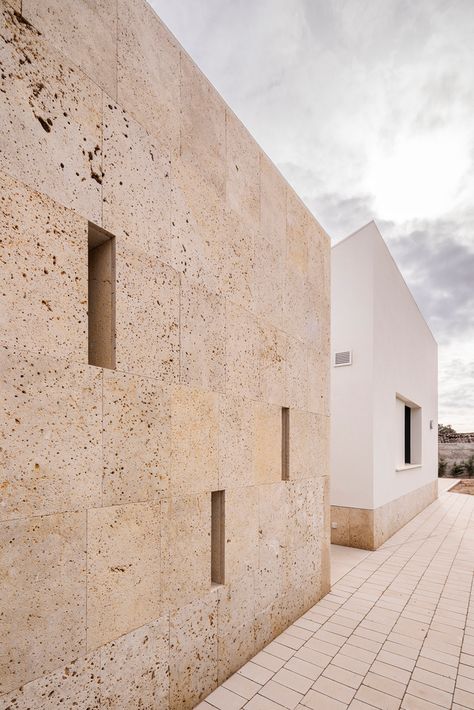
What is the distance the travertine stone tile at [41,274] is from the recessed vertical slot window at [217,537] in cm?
154

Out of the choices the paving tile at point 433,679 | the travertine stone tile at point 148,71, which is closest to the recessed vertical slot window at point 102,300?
the travertine stone tile at point 148,71

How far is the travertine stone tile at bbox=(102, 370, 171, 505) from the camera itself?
77.0 inches

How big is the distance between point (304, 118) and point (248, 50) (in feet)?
5.48

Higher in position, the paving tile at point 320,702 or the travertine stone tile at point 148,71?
the travertine stone tile at point 148,71

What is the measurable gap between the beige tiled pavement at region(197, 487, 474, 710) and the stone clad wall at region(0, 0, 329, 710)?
0.71 ft

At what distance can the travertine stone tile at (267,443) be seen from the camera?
127 inches

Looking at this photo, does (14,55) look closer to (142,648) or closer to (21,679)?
(21,679)

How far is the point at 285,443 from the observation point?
3701mm

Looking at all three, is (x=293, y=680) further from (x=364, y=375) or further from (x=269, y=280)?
(x=364, y=375)

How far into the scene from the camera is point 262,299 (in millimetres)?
3357

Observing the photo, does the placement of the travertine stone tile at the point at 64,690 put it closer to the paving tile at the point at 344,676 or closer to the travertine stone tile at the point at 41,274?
the travertine stone tile at the point at 41,274

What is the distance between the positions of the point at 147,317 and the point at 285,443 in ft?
6.74

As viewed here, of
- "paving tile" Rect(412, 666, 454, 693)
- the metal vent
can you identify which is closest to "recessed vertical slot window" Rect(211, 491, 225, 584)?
"paving tile" Rect(412, 666, 454, 693)

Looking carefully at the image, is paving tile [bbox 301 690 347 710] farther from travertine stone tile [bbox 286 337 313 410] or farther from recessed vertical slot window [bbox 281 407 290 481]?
travertine stone tile [bbox 286 337 313 410]
